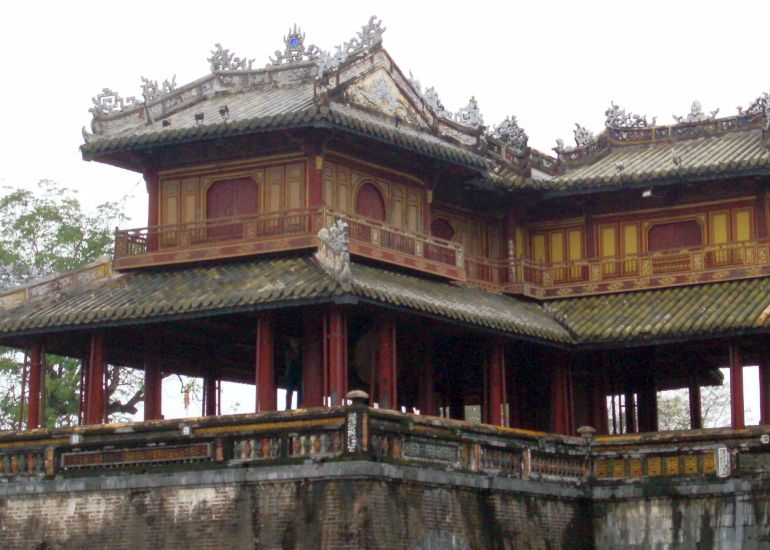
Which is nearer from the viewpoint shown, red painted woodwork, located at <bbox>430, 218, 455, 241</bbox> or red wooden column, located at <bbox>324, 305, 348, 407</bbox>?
red wooden column, located at <bbox>324, 305, 348, 407</bbox>

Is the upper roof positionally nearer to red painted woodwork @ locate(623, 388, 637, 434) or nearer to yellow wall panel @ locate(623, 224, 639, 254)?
yellow wall panel @ locate(623, 224, 639, 254)

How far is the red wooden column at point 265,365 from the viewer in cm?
3366

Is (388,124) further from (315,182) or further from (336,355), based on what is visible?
(336,355)

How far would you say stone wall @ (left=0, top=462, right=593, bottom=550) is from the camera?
98.2ft

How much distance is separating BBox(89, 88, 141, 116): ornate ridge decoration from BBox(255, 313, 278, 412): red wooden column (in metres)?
7.77

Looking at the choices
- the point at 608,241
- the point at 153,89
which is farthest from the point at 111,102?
the point at 608,241

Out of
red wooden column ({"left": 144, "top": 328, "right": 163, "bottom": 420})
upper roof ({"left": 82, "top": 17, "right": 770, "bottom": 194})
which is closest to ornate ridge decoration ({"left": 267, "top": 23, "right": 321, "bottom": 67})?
upper roof ({"left": 82, "top": 17, "right": 770, "bottom": 194})

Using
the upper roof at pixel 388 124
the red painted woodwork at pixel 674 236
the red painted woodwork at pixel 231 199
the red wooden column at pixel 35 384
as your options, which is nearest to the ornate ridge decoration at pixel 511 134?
the upper roof at pixel 388 124

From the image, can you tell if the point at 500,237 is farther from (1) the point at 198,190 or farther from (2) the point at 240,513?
(2) the point at 240,513

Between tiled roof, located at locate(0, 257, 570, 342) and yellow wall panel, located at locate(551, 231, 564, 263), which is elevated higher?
yellow wall panel, located at locate(551, 231, 564, 263)

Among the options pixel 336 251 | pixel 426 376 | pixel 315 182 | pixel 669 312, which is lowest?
pixel 426 376

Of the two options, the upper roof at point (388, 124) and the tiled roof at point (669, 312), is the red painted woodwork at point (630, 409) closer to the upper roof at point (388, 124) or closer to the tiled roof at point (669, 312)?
the tiled roof at point (669, 312)

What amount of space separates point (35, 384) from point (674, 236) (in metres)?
14.5

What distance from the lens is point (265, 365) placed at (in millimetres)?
33688
